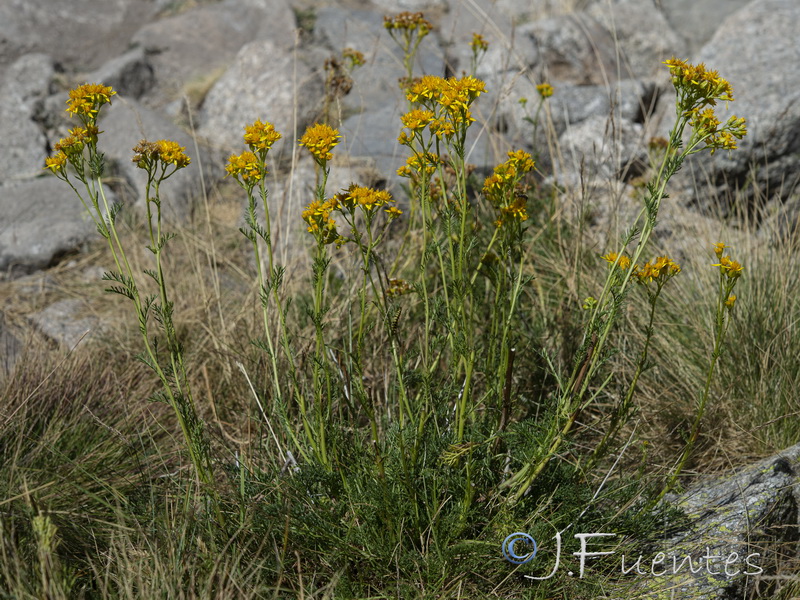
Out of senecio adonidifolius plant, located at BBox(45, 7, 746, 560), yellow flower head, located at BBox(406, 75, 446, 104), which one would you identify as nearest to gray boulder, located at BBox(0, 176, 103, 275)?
senecio adonidifolius plant, located at BBox(45, 7, 746, 560)

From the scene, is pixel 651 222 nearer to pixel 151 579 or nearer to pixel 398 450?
pixel 398 450

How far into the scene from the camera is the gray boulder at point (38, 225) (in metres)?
4.18

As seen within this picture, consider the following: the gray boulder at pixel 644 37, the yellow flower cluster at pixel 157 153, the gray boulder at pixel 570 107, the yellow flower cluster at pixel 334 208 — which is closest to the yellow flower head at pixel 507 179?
the yellow flower cluster at pixel 334 208

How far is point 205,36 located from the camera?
7.36 m

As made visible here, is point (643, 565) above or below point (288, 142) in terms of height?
below

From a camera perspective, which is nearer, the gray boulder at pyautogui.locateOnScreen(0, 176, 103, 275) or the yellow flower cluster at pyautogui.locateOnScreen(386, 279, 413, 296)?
the yellow flower cluster at pyautogui.locateOnScreen(386, 279, 413, 296)

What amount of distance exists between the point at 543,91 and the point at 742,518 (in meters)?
1.83

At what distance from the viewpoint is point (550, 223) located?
328 centimetres

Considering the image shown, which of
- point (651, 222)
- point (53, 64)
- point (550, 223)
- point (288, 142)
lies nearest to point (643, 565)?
point (651, 222)


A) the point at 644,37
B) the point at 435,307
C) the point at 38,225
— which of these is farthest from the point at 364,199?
the point at 644,37

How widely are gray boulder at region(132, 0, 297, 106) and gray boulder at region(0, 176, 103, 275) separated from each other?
2.20 meters

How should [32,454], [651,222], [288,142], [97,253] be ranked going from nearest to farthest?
[651,222] < [32,454] < [97,253] < [288,142]

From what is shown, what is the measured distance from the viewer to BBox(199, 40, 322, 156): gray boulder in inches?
220

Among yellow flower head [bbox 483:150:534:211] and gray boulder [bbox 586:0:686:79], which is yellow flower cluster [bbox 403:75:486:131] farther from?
gray boulder [bbox 586:0:686:79]
